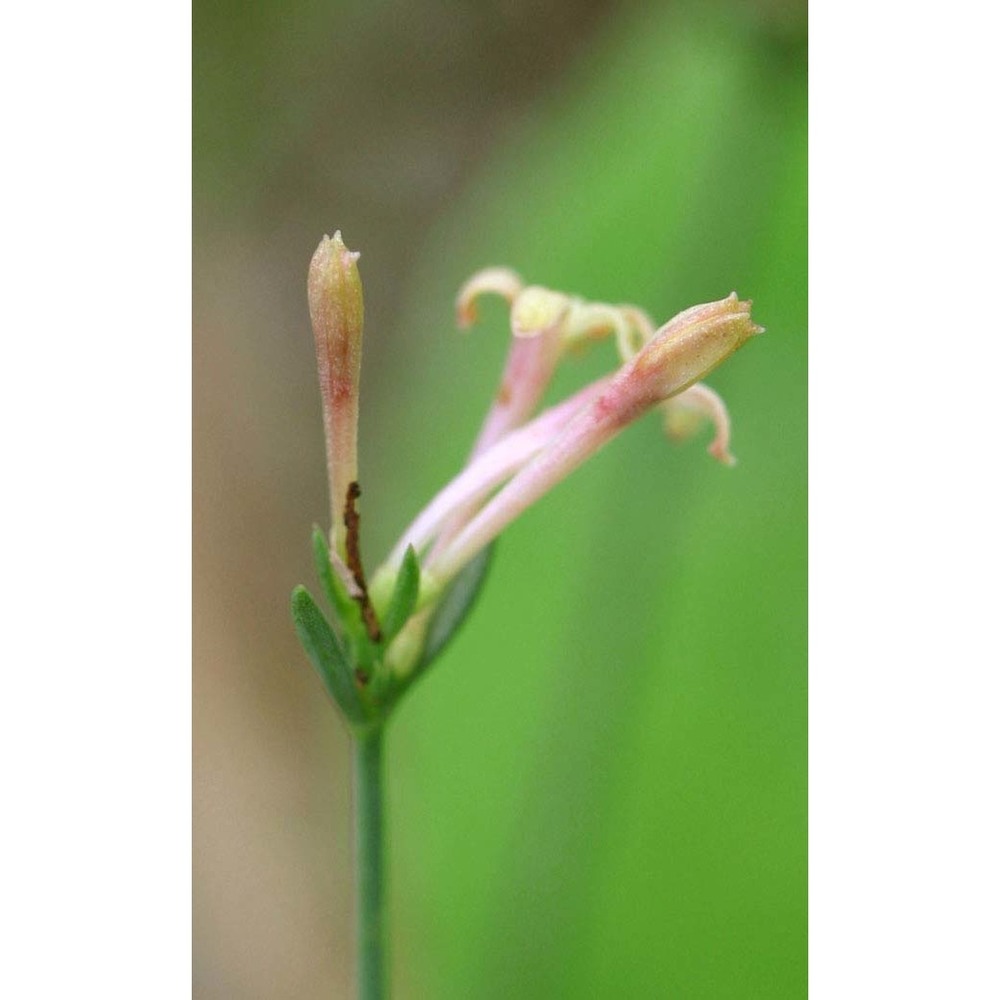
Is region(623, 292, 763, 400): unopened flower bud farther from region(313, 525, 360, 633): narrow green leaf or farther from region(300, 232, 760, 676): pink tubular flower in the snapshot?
region(313, 525, 360, 633): narrow green leaf

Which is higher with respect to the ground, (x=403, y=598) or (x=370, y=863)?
(x=403, y=598)

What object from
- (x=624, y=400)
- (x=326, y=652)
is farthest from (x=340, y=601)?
(x=624, y=400)

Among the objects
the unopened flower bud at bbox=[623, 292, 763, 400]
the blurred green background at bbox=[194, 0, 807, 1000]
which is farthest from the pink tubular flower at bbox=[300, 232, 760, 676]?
the blurred green background at bbox=[194, 0, 807, 1000]

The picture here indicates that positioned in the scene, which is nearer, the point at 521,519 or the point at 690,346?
the point at 690,346

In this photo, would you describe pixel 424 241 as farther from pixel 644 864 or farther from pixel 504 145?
pixel 644 864

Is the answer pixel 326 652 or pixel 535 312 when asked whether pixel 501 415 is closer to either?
pixel 535 312

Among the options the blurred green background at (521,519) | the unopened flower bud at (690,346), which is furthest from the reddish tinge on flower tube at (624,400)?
the blurred green background at (521,519)

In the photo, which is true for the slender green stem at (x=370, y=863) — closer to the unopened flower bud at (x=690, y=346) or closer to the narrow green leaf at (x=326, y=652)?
the narrow green leaf at (x=326, y=652)
